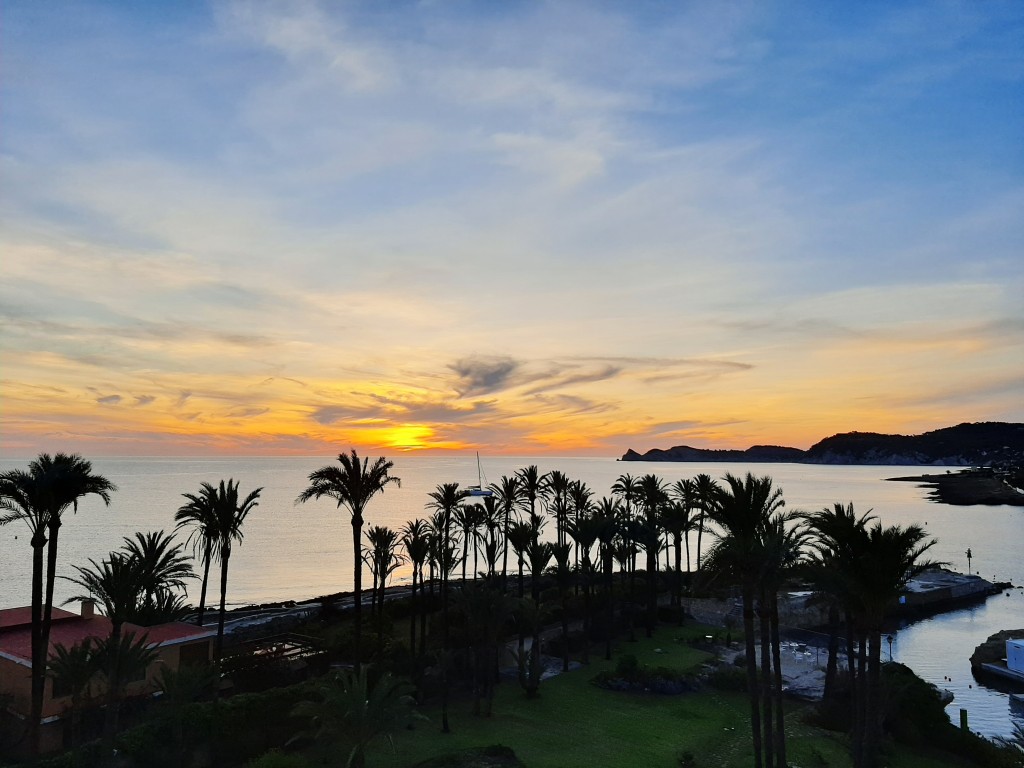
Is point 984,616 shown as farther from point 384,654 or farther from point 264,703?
point 264,703

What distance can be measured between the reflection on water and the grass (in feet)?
73.1

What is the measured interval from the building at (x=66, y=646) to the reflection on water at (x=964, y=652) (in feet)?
174

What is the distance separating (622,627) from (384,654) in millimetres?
25994

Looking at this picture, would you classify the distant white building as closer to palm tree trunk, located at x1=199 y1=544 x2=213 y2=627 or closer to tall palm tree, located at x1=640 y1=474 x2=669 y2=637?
tall palm tree, located at x1=640 y1=474 x2=669 y2=637

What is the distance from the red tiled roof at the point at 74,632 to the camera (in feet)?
101

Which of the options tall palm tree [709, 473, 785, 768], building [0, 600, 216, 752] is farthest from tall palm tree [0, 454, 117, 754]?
tall palm tree [709, 473, 785, 768]

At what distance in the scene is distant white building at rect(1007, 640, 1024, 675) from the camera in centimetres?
5781

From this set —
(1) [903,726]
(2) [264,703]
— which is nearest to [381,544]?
(2) [264,703]

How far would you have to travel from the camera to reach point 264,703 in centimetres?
2894

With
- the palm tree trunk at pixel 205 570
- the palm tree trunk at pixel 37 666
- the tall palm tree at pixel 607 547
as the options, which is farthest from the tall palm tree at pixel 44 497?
the tall palm tree at pixel 607 547

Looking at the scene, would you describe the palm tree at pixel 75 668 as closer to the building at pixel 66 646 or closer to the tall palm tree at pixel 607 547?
the building at pixel 66 646

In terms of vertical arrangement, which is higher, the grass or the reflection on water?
the grass

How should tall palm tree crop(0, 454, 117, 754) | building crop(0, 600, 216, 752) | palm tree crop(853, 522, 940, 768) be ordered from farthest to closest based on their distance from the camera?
building crop(0, 600, 216, 752) < tall palm tree crop(0, 454, 117, 754) < palm tree crop(853, 522, 940, 768)

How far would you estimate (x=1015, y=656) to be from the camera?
191ft
